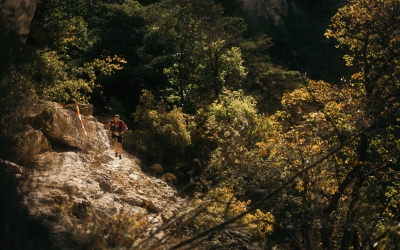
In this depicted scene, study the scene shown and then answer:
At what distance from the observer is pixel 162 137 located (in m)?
22.7

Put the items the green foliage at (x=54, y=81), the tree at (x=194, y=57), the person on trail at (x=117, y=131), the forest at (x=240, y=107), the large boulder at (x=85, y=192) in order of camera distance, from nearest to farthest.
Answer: the forest at (x=240, y=107)
the large boulder at (x=85, y=192)
the green foliage at (x=54, y=81)
the person on trail at (x=117, y=131)
the tree at (x=194, y=57)

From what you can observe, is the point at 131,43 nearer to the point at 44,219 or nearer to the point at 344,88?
the point at 344,88

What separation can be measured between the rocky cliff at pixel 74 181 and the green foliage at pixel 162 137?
51.1 inches

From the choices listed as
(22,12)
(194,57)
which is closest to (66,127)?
(22,12)

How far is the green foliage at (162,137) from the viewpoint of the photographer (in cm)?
2203

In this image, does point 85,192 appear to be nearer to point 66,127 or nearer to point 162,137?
point 66,127

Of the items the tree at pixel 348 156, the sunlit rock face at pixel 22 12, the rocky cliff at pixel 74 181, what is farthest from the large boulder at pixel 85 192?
the sunlit rock face at pixel 22 12

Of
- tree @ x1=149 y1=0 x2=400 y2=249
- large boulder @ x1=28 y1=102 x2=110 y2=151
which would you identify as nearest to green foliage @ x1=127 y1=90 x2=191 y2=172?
large boulder @ x1=28 y1=102 x2=110 y2=151

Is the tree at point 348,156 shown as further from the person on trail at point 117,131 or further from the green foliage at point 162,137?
the green foliage at point 162,137

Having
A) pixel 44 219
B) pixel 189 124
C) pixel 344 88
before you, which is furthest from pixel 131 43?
pixel 44 219

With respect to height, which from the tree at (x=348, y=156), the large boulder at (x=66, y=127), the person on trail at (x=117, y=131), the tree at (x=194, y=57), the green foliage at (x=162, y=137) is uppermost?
the tree at (x=194, y=57)

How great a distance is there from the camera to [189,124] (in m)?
24.6

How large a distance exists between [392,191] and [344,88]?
2186mm

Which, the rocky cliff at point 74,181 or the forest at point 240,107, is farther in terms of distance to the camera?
the rocky cliff at point 74,181
